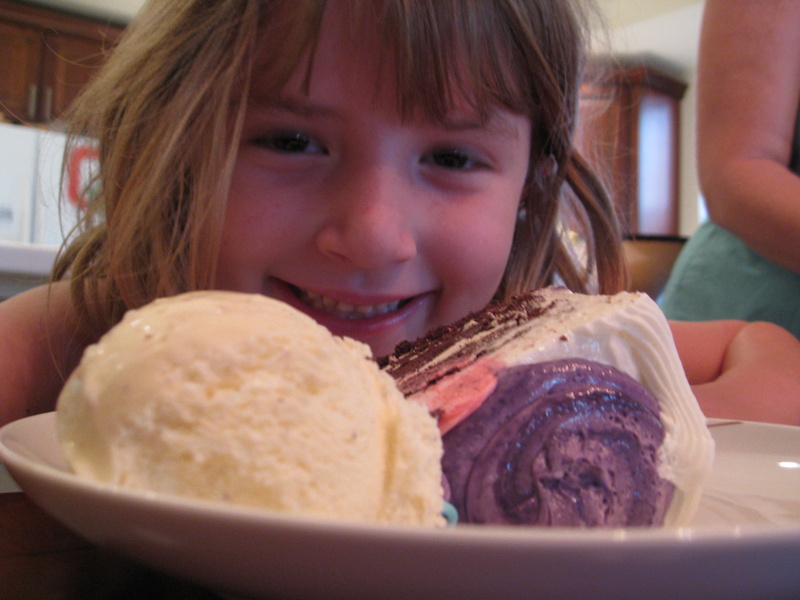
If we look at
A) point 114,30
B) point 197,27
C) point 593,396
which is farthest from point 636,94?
point 593,396

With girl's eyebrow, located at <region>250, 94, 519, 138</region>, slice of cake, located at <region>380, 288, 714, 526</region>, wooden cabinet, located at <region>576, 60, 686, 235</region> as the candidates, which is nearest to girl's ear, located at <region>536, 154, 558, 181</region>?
girl's eyebrow, located at <region>250, 94, 519, 138</region>

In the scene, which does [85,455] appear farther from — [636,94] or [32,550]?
[636,94]

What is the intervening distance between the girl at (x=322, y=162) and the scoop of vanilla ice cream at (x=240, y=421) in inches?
20.7

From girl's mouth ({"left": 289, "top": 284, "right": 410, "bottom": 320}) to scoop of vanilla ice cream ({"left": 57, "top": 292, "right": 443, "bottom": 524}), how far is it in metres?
0.67

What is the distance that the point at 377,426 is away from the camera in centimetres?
39

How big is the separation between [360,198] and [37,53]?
5162 millimetres

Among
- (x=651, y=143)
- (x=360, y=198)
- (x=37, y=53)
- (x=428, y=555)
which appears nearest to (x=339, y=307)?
(x=360, y=198)

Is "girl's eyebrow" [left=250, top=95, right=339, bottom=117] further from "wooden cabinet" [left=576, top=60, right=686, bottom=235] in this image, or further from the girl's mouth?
"wooden cabinet" [left=576, top=60, right=686, bottom=235]

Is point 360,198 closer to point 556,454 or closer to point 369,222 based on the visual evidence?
point 369,222

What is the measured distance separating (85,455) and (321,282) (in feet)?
2.22

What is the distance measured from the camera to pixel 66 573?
417 mm

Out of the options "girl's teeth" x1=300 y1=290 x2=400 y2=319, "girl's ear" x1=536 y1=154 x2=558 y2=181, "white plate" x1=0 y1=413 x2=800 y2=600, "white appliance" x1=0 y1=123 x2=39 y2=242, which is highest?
"girl's ear" x1=536 y1=154 x2=558 y2=181

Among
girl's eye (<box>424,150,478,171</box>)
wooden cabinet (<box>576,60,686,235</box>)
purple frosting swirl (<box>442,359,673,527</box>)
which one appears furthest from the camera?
wooden cabinet (<box>576,60,686,235</box>)

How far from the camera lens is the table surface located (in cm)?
38
